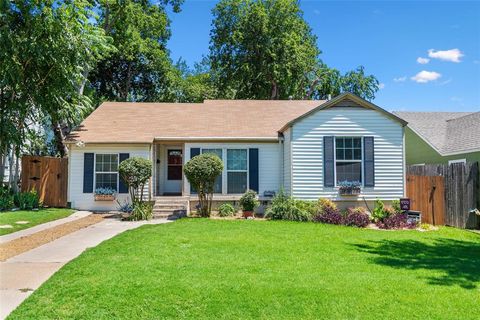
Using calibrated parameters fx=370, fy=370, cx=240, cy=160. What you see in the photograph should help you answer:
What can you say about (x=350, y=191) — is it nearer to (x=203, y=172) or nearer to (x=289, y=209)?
(x=289, y=209)

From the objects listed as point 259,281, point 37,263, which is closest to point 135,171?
point 37,263

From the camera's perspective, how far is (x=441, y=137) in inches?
734

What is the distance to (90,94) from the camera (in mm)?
24531

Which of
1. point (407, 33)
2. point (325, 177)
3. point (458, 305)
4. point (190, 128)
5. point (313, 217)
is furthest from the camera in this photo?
point (190, 128)

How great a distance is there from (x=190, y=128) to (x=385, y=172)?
810cm

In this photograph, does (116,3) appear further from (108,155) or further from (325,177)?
(325,177)

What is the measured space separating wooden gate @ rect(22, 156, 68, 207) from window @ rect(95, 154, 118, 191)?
1.50 meters

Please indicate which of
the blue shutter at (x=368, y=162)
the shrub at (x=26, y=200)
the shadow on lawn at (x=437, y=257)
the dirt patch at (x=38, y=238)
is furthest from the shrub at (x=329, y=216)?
the shrub at (x=26, y=200)

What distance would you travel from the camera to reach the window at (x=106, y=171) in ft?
49.1

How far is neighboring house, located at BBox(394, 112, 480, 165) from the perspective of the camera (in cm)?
1570

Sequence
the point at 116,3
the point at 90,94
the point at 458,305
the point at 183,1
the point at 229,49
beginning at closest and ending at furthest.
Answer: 1. the point at 458,305
2. the point at 116,3
3. the point at 90,94
4. the point at 183,1
5. the point at 229,49

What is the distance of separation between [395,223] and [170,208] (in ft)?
26.4

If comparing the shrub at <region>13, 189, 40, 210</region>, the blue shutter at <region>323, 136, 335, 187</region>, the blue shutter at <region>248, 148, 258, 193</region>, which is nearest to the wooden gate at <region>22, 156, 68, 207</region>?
the shrub at <region>13, 189, 40, 210</region>

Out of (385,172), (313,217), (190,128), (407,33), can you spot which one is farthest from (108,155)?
(407,33)
